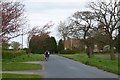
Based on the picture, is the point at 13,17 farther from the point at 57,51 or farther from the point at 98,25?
the point at 57,51

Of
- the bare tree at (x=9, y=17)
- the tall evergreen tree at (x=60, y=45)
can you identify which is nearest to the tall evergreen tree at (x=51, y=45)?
the tall evergreen tree at (x=60, y=45)

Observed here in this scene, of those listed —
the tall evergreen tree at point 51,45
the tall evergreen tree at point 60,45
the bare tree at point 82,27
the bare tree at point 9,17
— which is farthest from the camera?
the tall evergreen tree at point 51,45

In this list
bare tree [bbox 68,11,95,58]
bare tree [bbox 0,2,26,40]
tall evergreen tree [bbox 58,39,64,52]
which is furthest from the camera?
tall evergreen tree [bbox 58,39,64,52]

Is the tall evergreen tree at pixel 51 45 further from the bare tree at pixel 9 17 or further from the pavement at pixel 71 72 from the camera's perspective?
the bare tree at pixel 9 17

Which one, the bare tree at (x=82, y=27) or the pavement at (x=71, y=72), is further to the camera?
the bare tree at (x=82, y=27)

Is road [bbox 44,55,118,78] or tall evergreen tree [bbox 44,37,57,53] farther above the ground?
tall evergreen tree [bbox 44,37,57,53]

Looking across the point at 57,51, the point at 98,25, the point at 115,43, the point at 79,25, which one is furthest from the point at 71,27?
the point at 57,51

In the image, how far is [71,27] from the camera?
65.2 metres

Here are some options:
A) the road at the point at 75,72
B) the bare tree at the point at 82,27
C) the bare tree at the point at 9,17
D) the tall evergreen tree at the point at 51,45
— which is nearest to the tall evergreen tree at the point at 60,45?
the tall evergreen tree at the point at 51,45

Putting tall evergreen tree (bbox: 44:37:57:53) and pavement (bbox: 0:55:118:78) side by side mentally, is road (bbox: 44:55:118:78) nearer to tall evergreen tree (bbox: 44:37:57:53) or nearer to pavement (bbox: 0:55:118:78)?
pavement (bbox: 0:55:118:78)

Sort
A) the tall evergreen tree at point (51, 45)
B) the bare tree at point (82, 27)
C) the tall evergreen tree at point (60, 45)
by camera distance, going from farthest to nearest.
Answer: the tall evergreen tree at point (51, 45) → the tall evergreen tree at point (60, 45) → the bare tree at point (82, 27)

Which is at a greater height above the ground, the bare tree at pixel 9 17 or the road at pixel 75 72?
the bare tree at pixel 9 17

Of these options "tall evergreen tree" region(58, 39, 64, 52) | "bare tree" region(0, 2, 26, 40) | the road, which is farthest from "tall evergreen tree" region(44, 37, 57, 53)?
"bare tree" region(0, 2, 26, 40)

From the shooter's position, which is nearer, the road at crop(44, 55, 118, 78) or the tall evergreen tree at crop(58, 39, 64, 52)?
the road at crop(44, 55, 118, 78)
